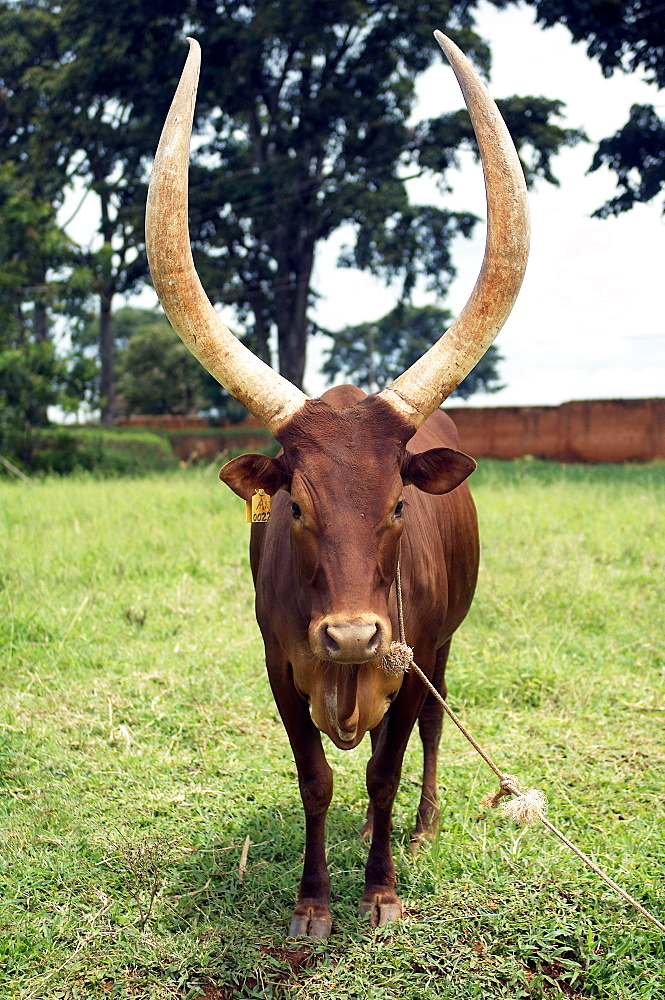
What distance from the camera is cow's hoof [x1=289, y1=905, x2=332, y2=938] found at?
9.42ft

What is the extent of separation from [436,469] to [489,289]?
564 millimetres

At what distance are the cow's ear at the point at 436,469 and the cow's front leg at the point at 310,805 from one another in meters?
0.80

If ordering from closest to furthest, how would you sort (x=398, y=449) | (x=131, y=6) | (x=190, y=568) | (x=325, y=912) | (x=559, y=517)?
(x=398, y=449) → (x=325, y=912) → (x=190, y=568) → (x=559, y=517) → (x=131, y=6)

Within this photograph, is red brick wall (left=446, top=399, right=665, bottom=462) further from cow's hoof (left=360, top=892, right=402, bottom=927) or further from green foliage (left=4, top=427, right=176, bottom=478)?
cow's hoof (left=360, top=892, right=402, bottom=927)

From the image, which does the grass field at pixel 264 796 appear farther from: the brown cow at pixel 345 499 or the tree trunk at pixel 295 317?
the tree trunk at pixel 295 317

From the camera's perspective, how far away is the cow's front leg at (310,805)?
2.90m

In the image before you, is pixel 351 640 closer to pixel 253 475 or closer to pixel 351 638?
pixel 351 638

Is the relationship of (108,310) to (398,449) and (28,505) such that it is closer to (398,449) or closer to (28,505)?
(28,505)

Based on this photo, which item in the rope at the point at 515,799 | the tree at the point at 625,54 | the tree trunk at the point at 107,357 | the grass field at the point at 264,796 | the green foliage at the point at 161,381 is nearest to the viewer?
the rope at the point at 515,799

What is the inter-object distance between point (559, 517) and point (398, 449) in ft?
23.0

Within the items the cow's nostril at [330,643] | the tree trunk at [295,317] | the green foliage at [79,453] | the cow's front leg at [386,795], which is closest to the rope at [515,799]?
the cow's front leg at [386,795]

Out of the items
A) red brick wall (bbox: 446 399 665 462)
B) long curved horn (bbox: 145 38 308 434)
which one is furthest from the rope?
red brick wall (bbox: 446 399 665 462)

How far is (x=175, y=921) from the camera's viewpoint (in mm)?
2957

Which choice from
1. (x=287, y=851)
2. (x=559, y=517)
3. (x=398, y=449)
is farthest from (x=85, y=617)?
(x=559, y=517)
